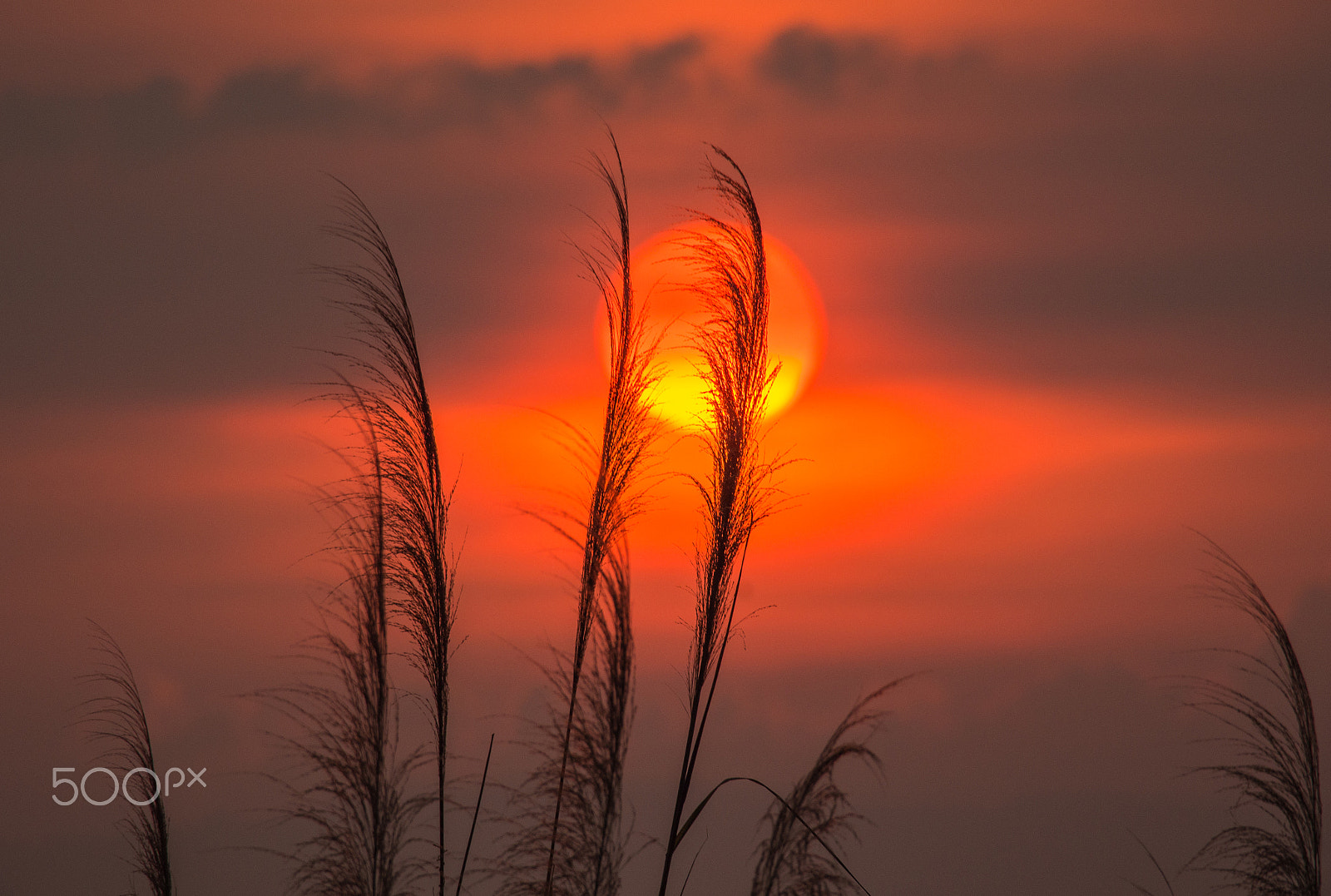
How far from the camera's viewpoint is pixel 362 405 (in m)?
3.60

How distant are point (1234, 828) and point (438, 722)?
12.1 ft

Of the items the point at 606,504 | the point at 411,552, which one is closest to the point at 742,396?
the point at 606,504

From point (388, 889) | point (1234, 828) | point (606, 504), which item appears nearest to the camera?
point (606, 504)

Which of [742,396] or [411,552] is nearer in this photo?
[742,396]

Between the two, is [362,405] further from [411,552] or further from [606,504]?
[606,504]

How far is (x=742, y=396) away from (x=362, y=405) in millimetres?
1176

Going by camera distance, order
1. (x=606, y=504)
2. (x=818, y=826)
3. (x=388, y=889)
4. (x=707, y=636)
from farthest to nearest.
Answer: (x=818, y=826) < (x=388, y=889) < (x=606, y=504) < (x=707, y=636)

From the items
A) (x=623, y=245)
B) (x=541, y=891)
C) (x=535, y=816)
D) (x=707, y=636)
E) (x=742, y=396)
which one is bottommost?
(x=541, y=891)

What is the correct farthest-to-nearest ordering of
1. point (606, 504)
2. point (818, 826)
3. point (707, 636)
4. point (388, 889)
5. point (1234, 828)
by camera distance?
point (1234, 828)
point (818, 826)
point (388, 889)
point (606, 504)
point (707, 636)

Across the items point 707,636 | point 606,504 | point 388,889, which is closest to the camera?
point 707,636

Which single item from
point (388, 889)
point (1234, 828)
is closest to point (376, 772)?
point (388, 889)

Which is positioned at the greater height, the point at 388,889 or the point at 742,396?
the point at 742,396

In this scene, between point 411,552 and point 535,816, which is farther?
point 535,816

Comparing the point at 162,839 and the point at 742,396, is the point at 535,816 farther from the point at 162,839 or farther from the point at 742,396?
the point at 742,396
